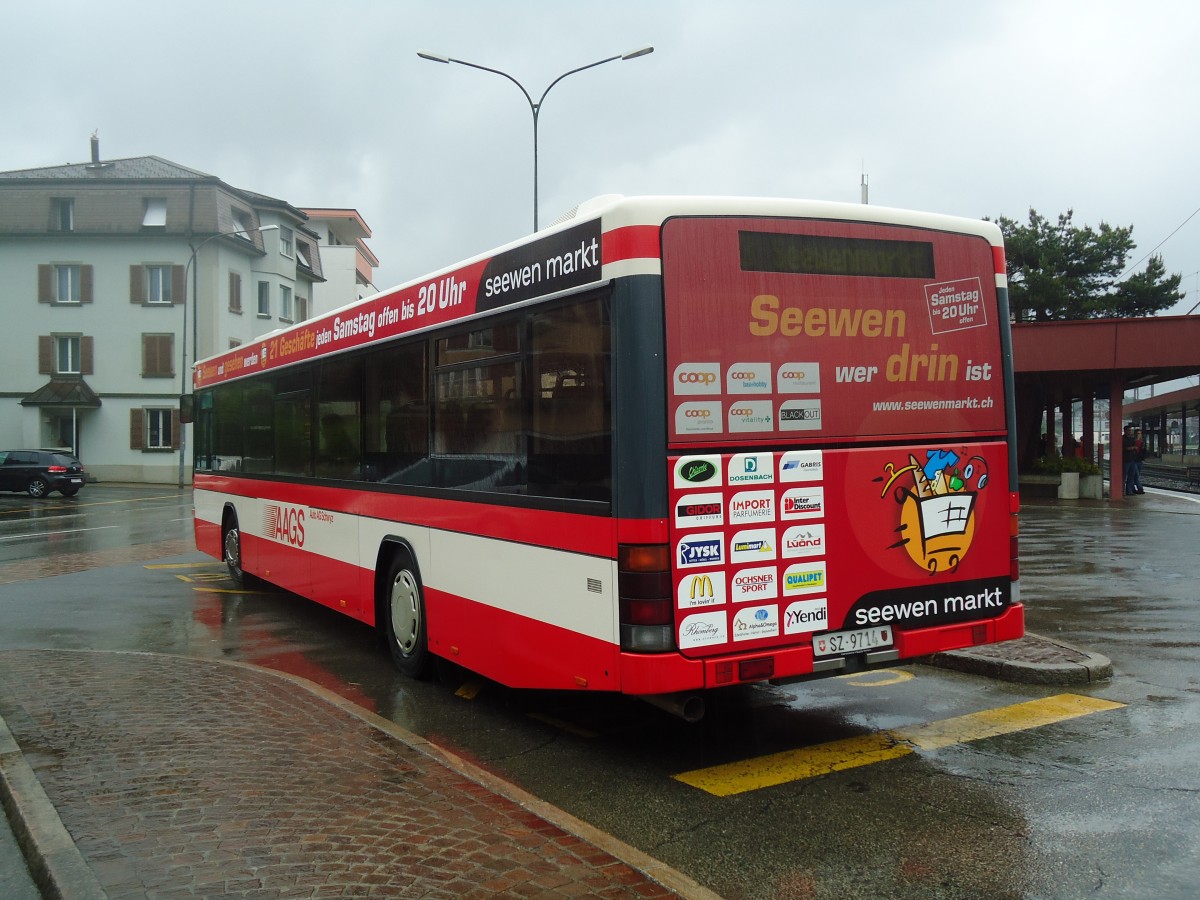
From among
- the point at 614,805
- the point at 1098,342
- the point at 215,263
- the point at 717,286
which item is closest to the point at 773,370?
the point at 717,286

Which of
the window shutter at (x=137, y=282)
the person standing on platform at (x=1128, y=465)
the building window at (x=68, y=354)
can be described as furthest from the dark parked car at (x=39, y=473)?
the person standing on platform at (x=1128, y=465)

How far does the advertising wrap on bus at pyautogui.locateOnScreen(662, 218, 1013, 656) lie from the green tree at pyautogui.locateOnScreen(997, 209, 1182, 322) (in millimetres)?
49438

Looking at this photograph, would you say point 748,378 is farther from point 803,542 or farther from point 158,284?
point 158,284

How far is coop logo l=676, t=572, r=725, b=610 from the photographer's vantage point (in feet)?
17.3

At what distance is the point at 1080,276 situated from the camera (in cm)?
5331

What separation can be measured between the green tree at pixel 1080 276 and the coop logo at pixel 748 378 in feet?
166

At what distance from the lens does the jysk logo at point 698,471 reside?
5.28 metres

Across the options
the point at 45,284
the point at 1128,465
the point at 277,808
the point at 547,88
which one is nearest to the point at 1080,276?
the point at 1128,465

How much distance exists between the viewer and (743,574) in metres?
5.41

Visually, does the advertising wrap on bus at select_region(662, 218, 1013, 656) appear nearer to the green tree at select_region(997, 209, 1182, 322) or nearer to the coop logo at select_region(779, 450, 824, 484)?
the coop logo at select_region(779, 450, 824, 484)

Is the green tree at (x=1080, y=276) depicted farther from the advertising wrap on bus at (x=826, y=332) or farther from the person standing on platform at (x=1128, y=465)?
the advertising wrap on bus at (x=826, y=332)

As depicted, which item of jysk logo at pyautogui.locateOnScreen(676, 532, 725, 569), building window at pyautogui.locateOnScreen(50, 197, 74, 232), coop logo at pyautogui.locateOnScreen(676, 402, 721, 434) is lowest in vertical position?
jysk logo at pyautogui.locateOnScreen(676, 532, 725, 569)

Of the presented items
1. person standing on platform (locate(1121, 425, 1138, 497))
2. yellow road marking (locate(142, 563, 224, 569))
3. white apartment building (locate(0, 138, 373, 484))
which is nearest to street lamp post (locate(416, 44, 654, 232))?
yellow road marking (locate(142, 563, 224, 569))

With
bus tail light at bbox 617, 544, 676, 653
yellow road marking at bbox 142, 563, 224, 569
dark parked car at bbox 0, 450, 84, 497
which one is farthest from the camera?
dark parked car at bbox 0, 450, 84, 497
